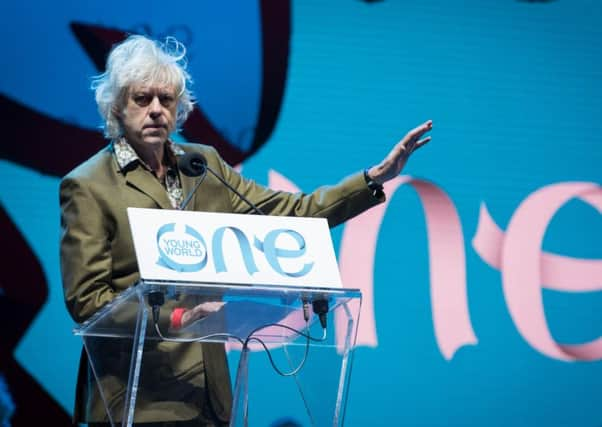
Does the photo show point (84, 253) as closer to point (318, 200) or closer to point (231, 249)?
point (231, 249)

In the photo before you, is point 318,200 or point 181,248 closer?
point 181,248

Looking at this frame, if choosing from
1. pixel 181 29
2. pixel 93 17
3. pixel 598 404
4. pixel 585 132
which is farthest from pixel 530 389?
pixel 93 17

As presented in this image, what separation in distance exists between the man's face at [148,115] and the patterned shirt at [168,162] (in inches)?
1.3

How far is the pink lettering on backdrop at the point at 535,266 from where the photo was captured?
136 inches

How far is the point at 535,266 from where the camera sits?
350 centimetres

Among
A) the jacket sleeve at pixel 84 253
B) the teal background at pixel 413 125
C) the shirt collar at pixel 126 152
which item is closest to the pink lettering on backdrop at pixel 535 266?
the teal background at pixel 413 125

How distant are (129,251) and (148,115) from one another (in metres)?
0.33

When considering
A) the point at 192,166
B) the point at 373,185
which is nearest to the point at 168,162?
the point at 192,166

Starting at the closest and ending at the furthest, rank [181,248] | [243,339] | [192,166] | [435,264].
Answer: [181,248]
[243,339]
[192,166]
[435,264]

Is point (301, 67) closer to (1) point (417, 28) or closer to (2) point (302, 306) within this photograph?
(1) point (417, 28)

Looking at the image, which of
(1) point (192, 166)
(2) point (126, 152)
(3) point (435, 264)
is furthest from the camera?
(3) point (435, 264)

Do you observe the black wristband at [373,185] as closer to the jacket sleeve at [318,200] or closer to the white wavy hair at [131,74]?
the jacket sleeve at [318,200]

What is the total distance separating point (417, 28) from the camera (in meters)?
3.54

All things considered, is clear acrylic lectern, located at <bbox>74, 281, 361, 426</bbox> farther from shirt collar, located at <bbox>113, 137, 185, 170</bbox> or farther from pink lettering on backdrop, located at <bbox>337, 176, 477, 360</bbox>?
pink lettering on backdrop, located at <bbox>337, 176, 477, 360</bbox>
